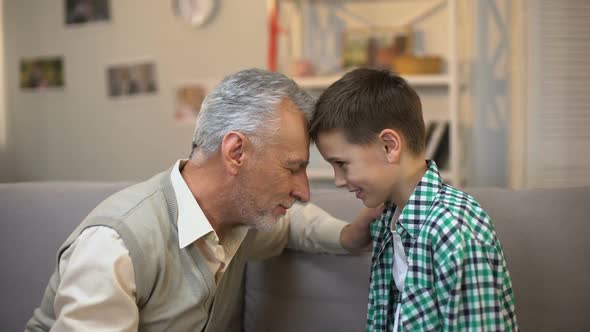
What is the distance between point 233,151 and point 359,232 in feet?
1.28

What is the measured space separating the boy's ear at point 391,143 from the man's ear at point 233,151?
11.4 inches

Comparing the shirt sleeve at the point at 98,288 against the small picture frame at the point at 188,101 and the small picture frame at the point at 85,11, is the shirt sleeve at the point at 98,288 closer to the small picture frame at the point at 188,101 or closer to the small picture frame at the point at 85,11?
the small picture frame at the point at 188,101

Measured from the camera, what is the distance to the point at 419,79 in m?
2.95

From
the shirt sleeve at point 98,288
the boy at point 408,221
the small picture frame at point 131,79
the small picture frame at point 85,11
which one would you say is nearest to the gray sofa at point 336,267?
the boy at point 408,221

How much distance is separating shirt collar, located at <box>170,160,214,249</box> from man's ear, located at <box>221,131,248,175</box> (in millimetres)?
103

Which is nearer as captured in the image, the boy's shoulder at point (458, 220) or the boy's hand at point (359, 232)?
the boy's shoulder at point (458, 220)

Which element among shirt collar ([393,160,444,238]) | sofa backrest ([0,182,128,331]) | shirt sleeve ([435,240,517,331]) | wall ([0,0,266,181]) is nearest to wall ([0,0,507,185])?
wall ([0,0,266,181])

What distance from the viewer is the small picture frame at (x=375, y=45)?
3.22 m

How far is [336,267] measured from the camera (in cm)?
159

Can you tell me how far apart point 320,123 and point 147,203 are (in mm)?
402

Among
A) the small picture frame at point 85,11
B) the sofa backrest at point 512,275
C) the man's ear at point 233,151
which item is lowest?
the sofa backrest at point 512,275

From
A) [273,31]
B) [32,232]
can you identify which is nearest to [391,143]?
[32,232]

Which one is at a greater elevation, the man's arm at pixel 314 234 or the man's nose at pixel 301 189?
the man's nose at pixel 301 189

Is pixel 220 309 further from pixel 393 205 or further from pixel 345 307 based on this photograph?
pixel 393 205
